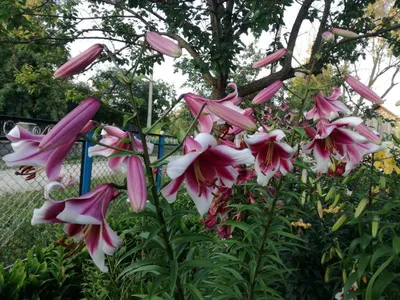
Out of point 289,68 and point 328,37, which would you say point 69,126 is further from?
point 289,68

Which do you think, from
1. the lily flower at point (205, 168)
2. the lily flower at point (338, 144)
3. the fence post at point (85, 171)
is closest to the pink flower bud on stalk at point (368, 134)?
the lily flower at point (338, 144)

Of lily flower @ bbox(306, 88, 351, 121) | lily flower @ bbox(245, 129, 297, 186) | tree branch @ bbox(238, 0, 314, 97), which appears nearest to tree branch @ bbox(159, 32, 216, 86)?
tree branch @ bbox(238, 0, 314, 97)

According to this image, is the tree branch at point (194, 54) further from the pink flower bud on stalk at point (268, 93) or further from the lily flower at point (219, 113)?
the lily flower at point (219, 113)

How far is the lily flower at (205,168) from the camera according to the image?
2.21 ft

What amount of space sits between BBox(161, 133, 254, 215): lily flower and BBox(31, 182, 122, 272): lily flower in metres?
0.13

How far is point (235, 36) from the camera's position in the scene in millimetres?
3715

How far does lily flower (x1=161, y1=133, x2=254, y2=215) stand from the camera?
675 millimetres

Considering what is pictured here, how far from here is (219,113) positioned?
27.3 inches

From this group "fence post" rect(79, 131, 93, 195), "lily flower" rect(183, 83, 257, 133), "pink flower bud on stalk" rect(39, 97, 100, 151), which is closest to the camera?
"pink flower bud on stalk" rect(39, 97, 100, 151)

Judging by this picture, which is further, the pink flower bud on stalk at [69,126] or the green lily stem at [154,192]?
the green lily stem at [154,192]

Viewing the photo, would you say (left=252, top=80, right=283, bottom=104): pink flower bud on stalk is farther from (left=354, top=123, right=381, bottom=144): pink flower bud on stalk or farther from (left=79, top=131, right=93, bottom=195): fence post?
(left=79, top=131, right=93, bottom=195): fence post

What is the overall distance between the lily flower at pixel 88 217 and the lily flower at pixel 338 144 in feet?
2.23

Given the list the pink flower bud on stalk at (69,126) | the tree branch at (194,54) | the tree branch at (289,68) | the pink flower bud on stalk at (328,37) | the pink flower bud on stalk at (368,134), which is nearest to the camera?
the pink flower bud on stalk at (69,126)

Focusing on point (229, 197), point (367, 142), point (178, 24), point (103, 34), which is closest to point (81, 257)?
point (229, 197)
